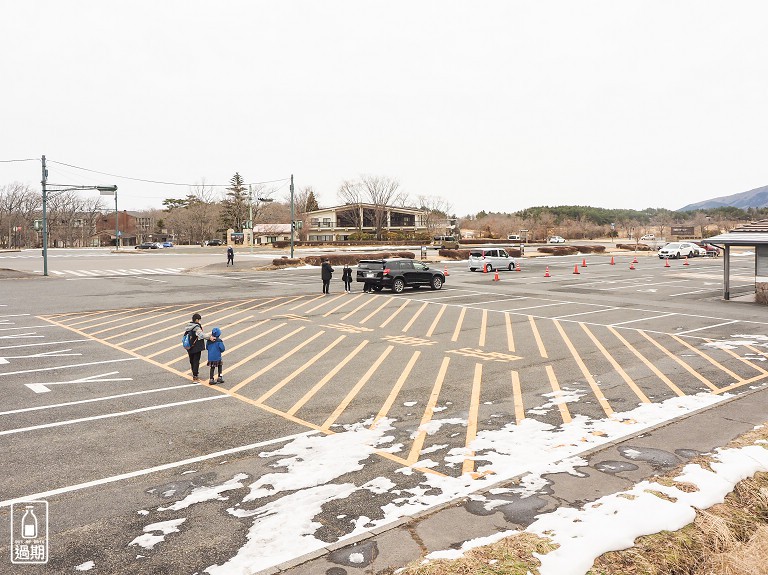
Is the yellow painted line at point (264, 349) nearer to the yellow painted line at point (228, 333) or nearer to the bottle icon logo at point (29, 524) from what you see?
the yellow painted line at point (228, 333)

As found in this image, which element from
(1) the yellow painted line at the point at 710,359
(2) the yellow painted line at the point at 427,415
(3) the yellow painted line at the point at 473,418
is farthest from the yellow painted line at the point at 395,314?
(1) the yellow painted line at the point at 710,359

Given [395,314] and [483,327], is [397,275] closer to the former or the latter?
[395,314]

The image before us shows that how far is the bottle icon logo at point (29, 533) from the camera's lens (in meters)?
5.55

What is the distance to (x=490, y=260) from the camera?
148 ft

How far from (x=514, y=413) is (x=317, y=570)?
5.65 metres

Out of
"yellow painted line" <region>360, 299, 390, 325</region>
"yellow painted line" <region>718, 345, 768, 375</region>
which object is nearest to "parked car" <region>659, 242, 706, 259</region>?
"yellow painted line" <region>360, 299, 390, 325</region>

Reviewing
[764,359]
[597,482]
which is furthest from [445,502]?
[764,359]

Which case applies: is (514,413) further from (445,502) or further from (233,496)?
(233,496)

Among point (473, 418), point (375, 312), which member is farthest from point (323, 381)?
point (375, 312)

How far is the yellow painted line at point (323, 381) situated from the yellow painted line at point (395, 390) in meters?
1.52

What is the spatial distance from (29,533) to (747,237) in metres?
28.5

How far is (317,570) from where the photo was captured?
209 inches

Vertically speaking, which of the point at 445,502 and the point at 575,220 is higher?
the point at 575,220

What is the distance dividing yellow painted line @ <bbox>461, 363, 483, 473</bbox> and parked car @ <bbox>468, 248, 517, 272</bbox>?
31782mm
